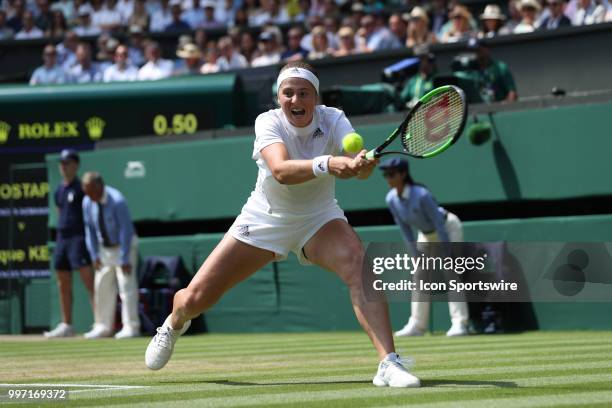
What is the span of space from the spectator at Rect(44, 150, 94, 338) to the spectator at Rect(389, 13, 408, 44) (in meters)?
4.71

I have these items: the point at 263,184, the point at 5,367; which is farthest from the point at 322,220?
the point at 5,367

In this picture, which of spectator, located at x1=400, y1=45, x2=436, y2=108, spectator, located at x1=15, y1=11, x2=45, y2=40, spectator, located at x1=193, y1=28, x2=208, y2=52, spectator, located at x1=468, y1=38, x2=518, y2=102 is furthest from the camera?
spectator, located at x1=15, y1=11, x2=45, y2=40

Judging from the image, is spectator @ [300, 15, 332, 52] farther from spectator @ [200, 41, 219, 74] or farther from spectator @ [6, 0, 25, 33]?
spectator @ [6, 0, 25, 33]

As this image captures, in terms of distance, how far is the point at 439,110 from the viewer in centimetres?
636

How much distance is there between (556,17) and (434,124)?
898 centimetres

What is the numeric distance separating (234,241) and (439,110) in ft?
Answer: 4.82

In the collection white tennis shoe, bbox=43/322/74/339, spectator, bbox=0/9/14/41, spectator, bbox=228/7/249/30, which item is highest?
spectator, bbox=228/7/249/30

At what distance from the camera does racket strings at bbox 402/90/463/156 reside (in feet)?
20.4

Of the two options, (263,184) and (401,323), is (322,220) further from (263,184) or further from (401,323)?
(401,323)

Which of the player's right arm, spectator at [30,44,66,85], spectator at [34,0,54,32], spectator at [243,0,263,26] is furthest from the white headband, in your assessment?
spectator at [34,0,54,32]

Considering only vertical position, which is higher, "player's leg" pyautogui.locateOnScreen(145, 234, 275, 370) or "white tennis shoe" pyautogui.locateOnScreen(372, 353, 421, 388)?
"player's leg" pyautogui.locateOnScreen(145, 234, 275, 370)

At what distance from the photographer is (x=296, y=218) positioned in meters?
6.80

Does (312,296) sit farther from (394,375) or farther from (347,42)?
(394,375)

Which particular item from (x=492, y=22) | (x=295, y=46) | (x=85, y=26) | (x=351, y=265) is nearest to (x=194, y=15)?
(x=85, y=26)
